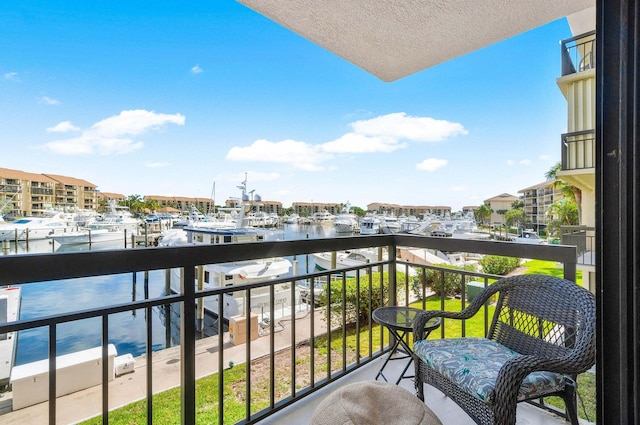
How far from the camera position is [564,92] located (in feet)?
20.6

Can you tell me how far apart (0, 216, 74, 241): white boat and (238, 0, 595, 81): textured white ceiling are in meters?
7.11

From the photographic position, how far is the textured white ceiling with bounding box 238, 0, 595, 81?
183cm

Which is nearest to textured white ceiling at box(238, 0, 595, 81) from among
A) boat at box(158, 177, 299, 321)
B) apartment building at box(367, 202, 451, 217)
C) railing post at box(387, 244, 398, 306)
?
railing post at box(387, 244, 398, 306)

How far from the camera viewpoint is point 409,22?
198 centimetres

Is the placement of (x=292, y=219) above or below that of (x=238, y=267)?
above

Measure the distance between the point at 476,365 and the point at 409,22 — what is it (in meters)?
1.96

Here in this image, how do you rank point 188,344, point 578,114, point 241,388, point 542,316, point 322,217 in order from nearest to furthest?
point 188,344 → point 542,316 → point 241,388 → point 578,114 → point 322,217

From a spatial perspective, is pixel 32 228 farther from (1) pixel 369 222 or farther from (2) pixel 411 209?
(2) pixel 411 209

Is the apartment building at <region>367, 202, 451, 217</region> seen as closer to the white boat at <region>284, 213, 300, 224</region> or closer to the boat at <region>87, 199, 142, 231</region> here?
the white boat at <region>284, 213, 300, 224</region>

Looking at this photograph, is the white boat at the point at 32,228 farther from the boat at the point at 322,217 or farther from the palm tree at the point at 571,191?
the palm tree at the point at 571,191

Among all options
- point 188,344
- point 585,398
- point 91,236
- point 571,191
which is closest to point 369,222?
point 571,191

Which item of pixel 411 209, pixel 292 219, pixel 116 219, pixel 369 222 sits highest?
pixel 411 209

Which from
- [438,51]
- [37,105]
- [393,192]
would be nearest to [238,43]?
[37,105]

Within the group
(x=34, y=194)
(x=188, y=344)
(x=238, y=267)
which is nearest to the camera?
(x=188, y=344)
